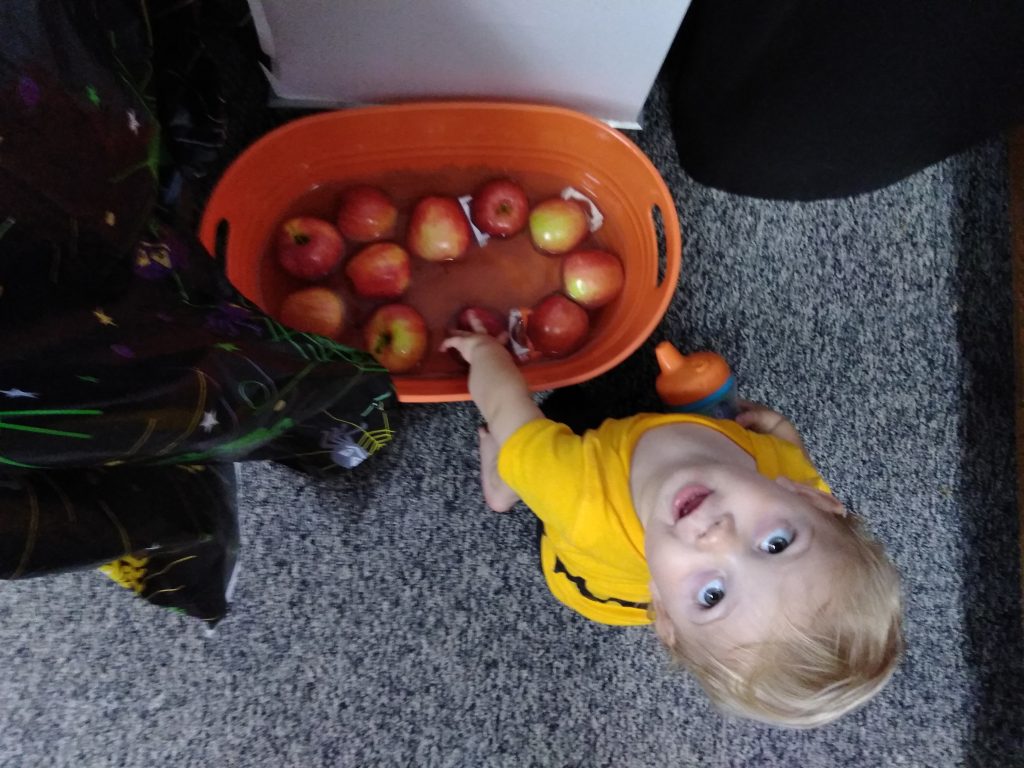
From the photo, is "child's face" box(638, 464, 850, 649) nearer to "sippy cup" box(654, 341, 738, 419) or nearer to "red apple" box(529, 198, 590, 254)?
"sippy cup" box(654, 341, 738, 419)

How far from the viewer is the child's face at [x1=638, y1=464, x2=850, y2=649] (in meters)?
0.62

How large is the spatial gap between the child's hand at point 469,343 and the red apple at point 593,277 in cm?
13

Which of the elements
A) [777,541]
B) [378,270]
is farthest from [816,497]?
[378,270]

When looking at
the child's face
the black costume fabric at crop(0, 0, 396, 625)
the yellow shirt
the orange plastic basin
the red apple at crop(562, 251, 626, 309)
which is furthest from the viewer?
the red apple at crop(562, 251, 626, 309)

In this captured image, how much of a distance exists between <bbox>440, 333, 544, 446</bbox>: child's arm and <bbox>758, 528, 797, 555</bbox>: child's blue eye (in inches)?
10.8

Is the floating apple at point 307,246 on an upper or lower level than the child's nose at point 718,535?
lower

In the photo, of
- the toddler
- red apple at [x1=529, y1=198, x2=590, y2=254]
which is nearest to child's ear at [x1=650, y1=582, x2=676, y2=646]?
the toddler

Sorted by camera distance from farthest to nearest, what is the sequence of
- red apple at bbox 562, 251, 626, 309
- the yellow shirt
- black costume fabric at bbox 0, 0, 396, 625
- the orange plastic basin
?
1. red apple at bbox 562, 251, 626, 309
2. the orange plastic basin
3. the yellow shirt
4. black costume fabric at bbox 0, 0, 396, 625

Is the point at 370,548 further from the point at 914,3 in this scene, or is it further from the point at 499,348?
the point at 914,3

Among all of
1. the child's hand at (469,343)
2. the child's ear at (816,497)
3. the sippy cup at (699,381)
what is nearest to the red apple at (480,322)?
the child's hand at (469,343)

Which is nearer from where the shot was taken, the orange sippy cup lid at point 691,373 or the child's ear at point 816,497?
the child's ear at point 816,497

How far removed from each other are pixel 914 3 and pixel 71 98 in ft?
2.09

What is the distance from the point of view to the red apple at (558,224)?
3.25 feet

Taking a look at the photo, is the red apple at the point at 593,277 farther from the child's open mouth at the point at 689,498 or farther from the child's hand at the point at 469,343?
the child's open mouth at the point at 689,498
